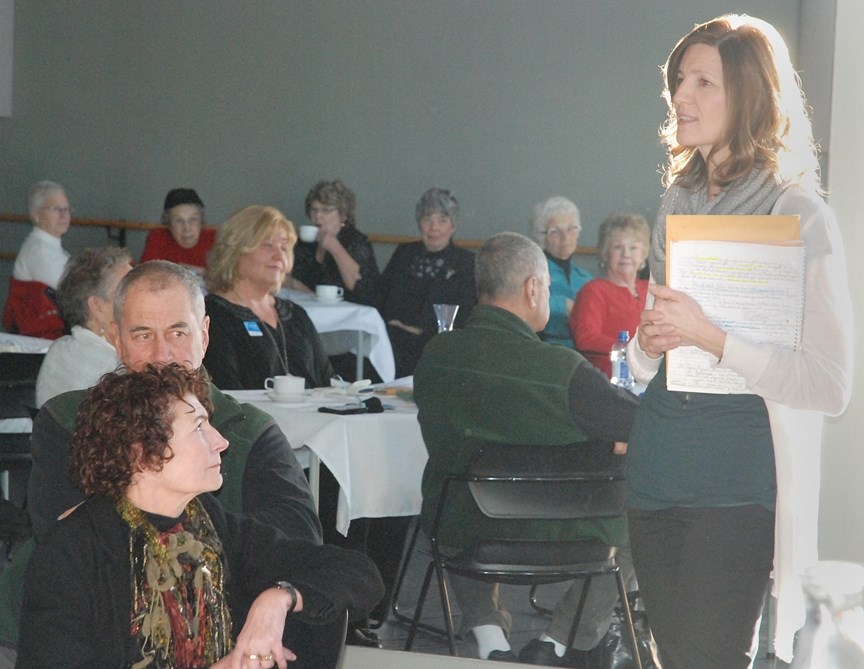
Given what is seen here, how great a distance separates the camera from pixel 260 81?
4.28 meters

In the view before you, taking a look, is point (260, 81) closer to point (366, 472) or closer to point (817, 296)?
point (366, 472)

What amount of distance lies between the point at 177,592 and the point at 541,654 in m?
1.68

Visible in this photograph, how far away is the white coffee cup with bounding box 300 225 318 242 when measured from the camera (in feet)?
16.4

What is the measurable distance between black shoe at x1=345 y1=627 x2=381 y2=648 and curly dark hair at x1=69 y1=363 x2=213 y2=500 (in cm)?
175

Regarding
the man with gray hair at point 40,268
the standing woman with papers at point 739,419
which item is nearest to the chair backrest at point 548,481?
the standing woman with papers at point 739,419

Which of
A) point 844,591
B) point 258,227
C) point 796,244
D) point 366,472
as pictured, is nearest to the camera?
point 796,244

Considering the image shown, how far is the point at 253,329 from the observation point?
4.08 meters

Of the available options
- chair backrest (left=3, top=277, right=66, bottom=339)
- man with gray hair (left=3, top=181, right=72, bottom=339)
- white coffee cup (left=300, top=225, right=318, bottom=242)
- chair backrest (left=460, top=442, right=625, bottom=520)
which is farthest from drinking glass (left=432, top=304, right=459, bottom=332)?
chair backrest (left=3, top=277, right=66, bottom=339)

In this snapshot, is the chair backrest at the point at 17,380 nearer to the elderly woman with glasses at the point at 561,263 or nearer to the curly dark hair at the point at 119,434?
the elderly woman with glasses at the point at 561,263

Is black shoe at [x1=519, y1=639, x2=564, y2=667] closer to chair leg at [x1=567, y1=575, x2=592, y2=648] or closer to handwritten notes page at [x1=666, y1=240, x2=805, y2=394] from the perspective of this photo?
chair leg at [x1=567, y1=575, x2=592, y2=648]

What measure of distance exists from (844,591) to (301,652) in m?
1.31

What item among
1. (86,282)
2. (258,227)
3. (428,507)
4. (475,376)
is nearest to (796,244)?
(475,376)

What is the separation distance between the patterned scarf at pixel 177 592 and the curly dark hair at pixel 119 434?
57 millimetres

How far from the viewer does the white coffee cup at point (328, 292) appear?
17.3ft
